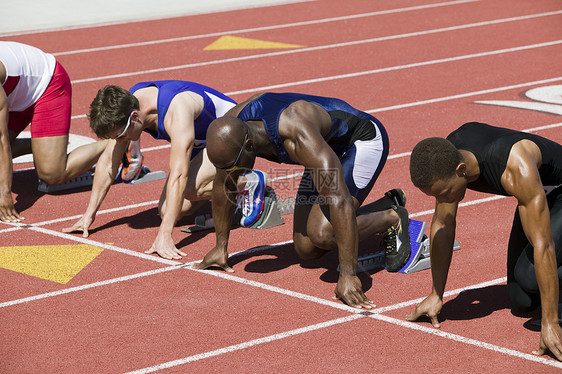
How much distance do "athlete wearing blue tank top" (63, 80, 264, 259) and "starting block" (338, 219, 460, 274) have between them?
1310 millimetres

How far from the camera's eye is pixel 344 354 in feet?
14.9

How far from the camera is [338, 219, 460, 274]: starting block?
Answer: 576cm

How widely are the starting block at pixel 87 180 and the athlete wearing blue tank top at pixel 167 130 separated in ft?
4.10

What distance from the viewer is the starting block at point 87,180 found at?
7934 millimetres

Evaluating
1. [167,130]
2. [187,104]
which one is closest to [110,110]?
[167,130]

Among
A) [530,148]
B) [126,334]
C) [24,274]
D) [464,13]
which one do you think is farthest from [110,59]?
[530,148]

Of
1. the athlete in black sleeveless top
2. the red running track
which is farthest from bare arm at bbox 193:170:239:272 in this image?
the athlete in black sleeveless top

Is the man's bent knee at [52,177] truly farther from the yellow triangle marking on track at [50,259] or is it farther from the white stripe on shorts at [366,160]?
the white stripe on shorts at [366,160]

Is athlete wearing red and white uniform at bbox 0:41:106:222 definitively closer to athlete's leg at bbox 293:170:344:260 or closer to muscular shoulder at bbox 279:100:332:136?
athlete's leg at bbox 293:170:344:260

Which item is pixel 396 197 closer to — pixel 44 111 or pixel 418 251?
pixel 418 251

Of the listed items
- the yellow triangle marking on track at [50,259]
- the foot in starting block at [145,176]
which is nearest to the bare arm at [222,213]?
the yellow triangle marking on track at [50,259]

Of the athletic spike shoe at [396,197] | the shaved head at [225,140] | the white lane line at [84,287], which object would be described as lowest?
the white lane line at [84,287]

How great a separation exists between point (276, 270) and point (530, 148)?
209 centimetres

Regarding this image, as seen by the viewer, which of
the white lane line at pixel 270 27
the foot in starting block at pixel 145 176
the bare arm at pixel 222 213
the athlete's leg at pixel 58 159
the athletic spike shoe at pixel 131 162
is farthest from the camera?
the white lane line at pixel 270 27
